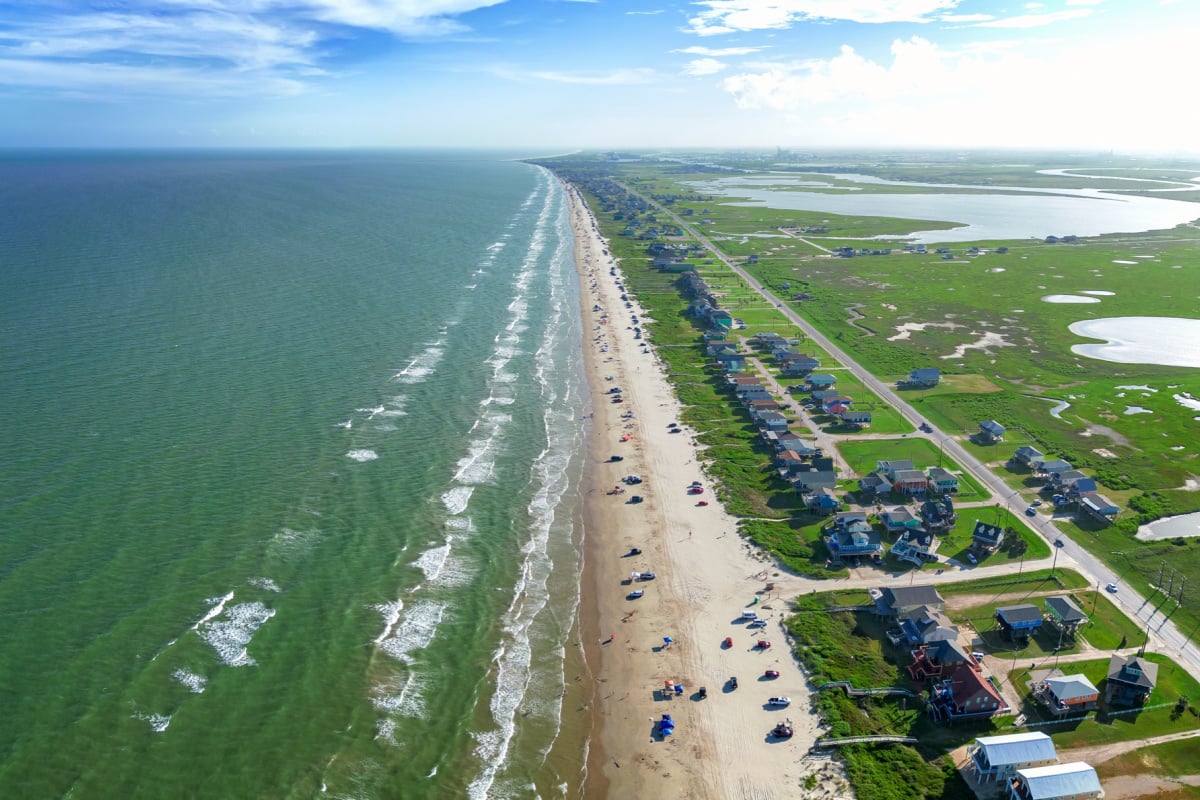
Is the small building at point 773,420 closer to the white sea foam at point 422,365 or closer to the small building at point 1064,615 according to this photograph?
the small building at point 1064,615

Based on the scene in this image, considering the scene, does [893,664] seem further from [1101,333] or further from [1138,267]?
[1138,267]

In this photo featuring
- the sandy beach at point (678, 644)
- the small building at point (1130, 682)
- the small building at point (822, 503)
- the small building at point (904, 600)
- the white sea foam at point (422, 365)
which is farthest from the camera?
the white sea foam at point (422, 365)

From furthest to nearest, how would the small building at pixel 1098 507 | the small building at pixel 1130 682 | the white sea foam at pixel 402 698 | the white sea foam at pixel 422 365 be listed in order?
the white sea foam at pixel 422 365, the small building at pixel 1098 507, the white sea foam at pixel 402 698, the small building at pixel 1130 682

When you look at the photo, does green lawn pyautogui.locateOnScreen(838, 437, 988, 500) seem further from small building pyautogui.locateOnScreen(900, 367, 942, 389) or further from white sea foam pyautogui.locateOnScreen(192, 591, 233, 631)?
white sea foam pyautogui.locateOnScreen(192, 591, 233, 631)

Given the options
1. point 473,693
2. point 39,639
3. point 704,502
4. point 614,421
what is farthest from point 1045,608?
point 39,639

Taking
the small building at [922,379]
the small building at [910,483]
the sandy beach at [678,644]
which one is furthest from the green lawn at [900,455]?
the small building at [922,379]

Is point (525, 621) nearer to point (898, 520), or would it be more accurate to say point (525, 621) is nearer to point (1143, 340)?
point (898, 520)
